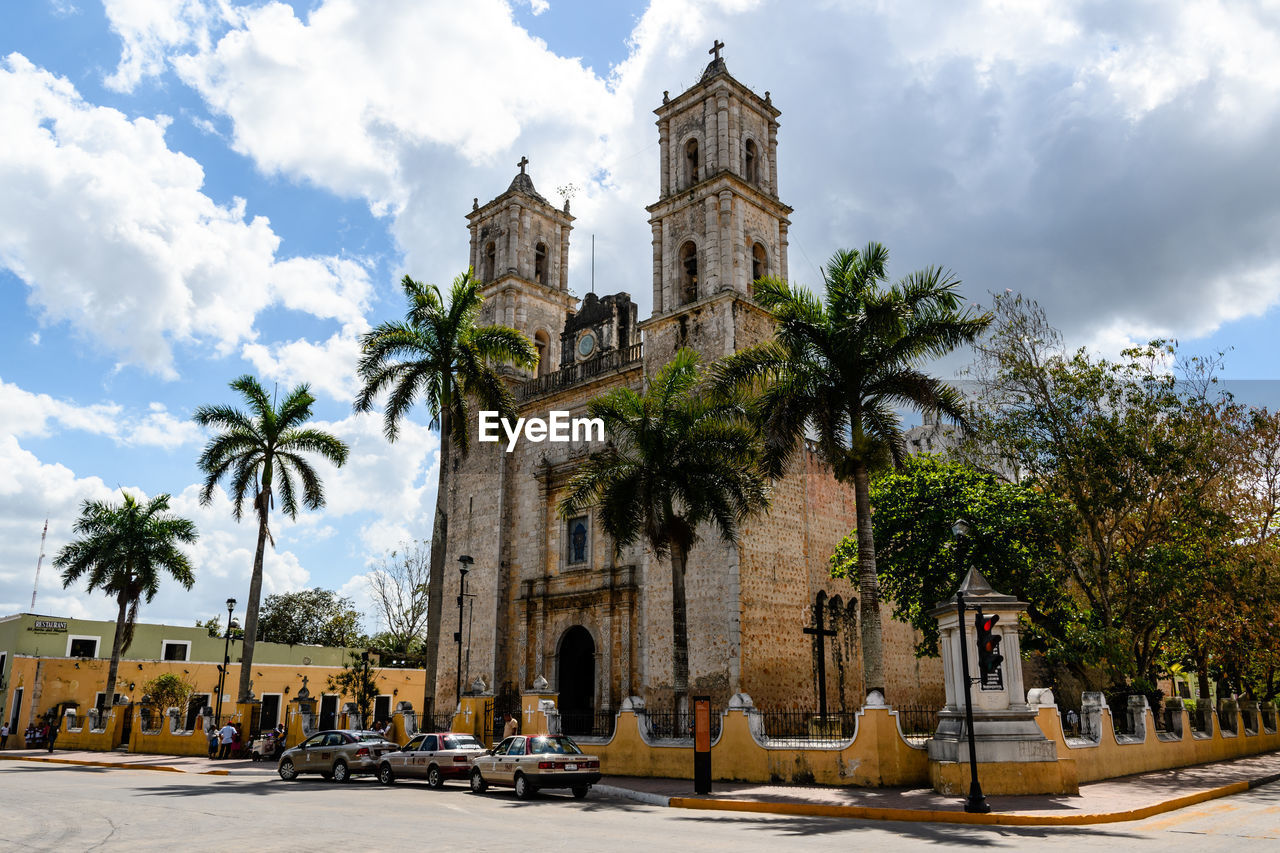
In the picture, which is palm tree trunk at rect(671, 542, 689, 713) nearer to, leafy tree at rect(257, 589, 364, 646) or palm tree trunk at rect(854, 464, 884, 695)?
palm tree trunk at rect(854, 464, 884, 695)

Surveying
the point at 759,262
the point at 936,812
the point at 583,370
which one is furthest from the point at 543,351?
the point at 936,812

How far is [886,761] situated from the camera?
49.6 feet

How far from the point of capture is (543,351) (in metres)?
34.8

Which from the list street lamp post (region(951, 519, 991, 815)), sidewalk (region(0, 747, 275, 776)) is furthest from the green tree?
sidewalk (region(0, 747, 275, 776))

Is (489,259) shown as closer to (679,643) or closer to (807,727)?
(679,643)

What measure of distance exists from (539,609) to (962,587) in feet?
57.3

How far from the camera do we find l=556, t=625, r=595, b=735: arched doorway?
2756 cm

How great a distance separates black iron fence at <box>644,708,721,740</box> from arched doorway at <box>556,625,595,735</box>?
4402 mm

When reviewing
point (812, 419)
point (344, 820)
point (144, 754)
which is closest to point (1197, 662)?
point (812, 419)

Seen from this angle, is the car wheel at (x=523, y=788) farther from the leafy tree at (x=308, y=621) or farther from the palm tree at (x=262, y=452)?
the leafy tree at (x=308, y=621)

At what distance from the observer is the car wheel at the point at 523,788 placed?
611 inches

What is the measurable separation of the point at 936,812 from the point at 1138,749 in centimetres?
837

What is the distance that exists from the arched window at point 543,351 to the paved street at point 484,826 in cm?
2060

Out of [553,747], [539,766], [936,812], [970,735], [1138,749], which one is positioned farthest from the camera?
[1138,749]
